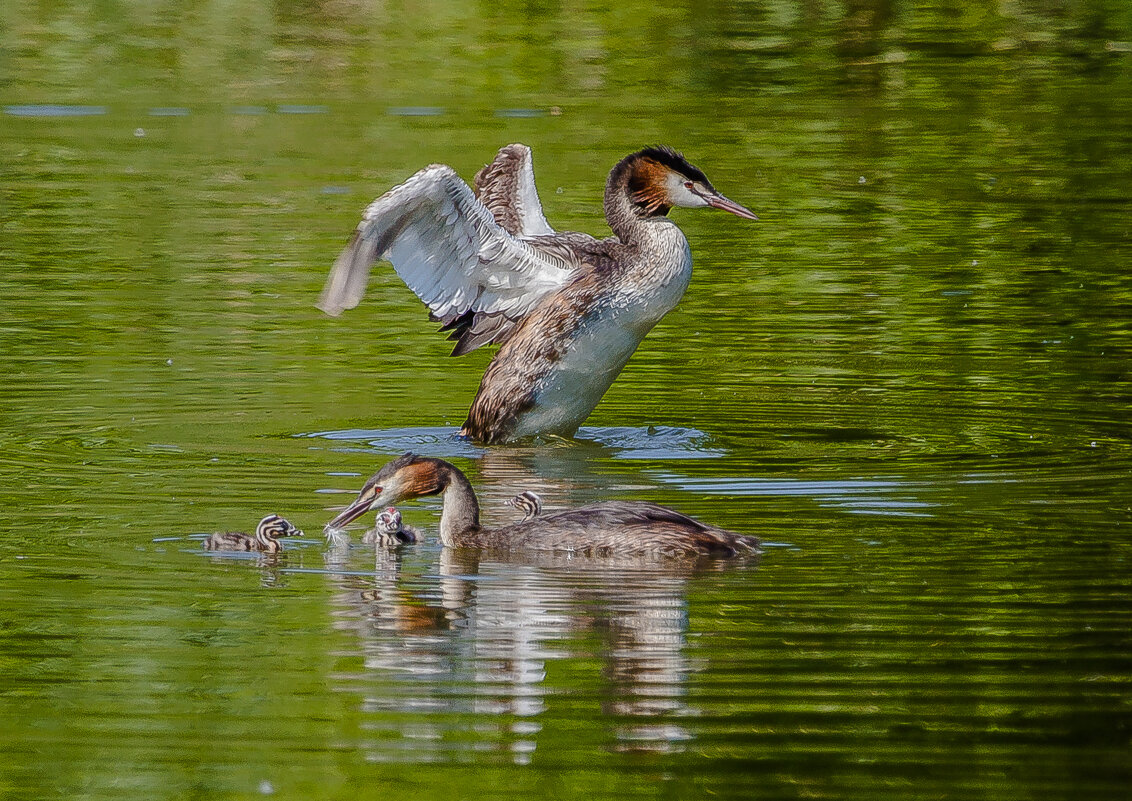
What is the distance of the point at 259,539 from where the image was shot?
8094mm

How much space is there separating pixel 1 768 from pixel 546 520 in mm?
2900

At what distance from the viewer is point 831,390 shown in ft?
38.9

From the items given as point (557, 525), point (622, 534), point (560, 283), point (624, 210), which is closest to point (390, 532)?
point (557, 525)

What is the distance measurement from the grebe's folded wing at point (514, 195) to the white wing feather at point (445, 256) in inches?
29.5

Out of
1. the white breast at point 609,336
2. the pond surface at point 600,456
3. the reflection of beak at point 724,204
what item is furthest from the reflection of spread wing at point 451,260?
the reflection of beak at point 724,204

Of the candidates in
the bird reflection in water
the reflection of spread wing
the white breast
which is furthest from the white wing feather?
the bird reflection in water

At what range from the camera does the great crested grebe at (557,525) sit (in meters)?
7.92

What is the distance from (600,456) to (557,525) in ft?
8.20

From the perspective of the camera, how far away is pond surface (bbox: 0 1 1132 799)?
5.95 m

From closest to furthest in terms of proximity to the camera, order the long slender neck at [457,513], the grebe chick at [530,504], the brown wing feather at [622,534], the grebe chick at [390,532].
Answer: the brown wing feather at [622,534] → the grebe chick at [390,532] → the long slender neck at [457,513] → the grebe chick at [530,504]

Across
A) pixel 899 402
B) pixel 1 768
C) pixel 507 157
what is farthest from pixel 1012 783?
pixel 507 157

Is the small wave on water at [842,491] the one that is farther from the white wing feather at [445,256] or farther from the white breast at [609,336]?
the white wing feather at [445,256]

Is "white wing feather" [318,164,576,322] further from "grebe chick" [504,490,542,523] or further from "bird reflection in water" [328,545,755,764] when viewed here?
"bird reflection in water" [328,545,755,764]

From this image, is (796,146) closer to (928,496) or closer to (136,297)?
(136,297)
